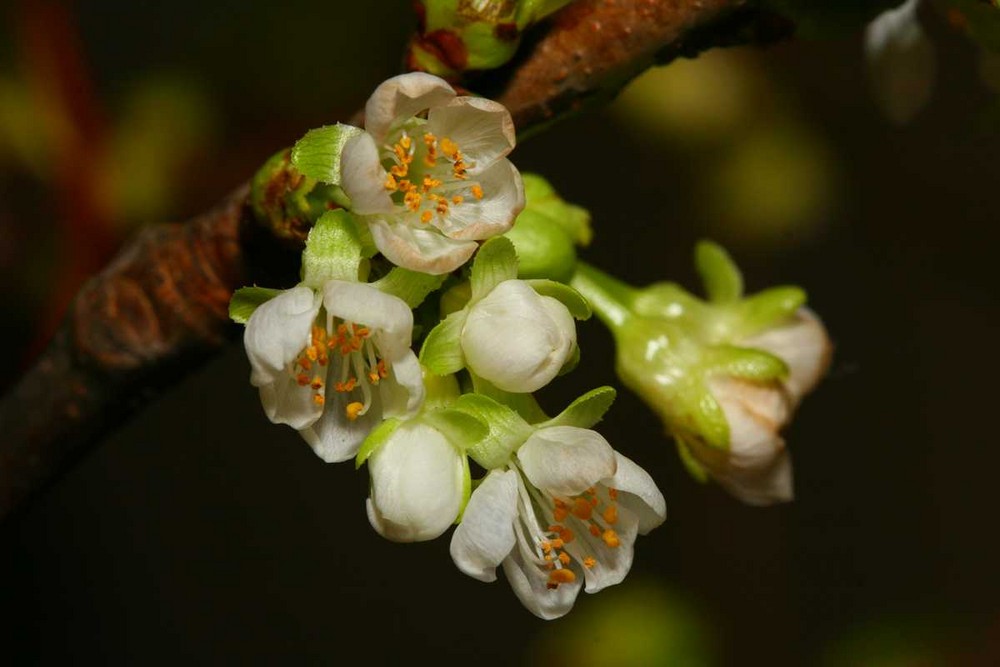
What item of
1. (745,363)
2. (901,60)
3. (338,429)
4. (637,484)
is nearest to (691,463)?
(745,363)

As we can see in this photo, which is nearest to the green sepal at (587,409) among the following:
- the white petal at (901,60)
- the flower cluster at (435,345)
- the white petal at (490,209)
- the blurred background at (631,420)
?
the flower cluster at (435,345)

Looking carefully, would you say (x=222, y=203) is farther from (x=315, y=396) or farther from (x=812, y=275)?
(x=812, y=275)

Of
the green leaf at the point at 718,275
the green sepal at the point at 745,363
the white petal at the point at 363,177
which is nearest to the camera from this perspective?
the white petal at the point at 363,177

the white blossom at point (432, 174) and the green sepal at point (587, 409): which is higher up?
the white blossom at point (432, 174)

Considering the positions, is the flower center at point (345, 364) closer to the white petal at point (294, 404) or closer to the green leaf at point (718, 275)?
the white petal at point (294, 404)

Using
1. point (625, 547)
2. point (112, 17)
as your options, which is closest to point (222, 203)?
point (625, 547)

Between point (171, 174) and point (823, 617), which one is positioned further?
point (823, 617)

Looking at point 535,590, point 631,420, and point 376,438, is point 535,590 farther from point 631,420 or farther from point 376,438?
point 631,420
